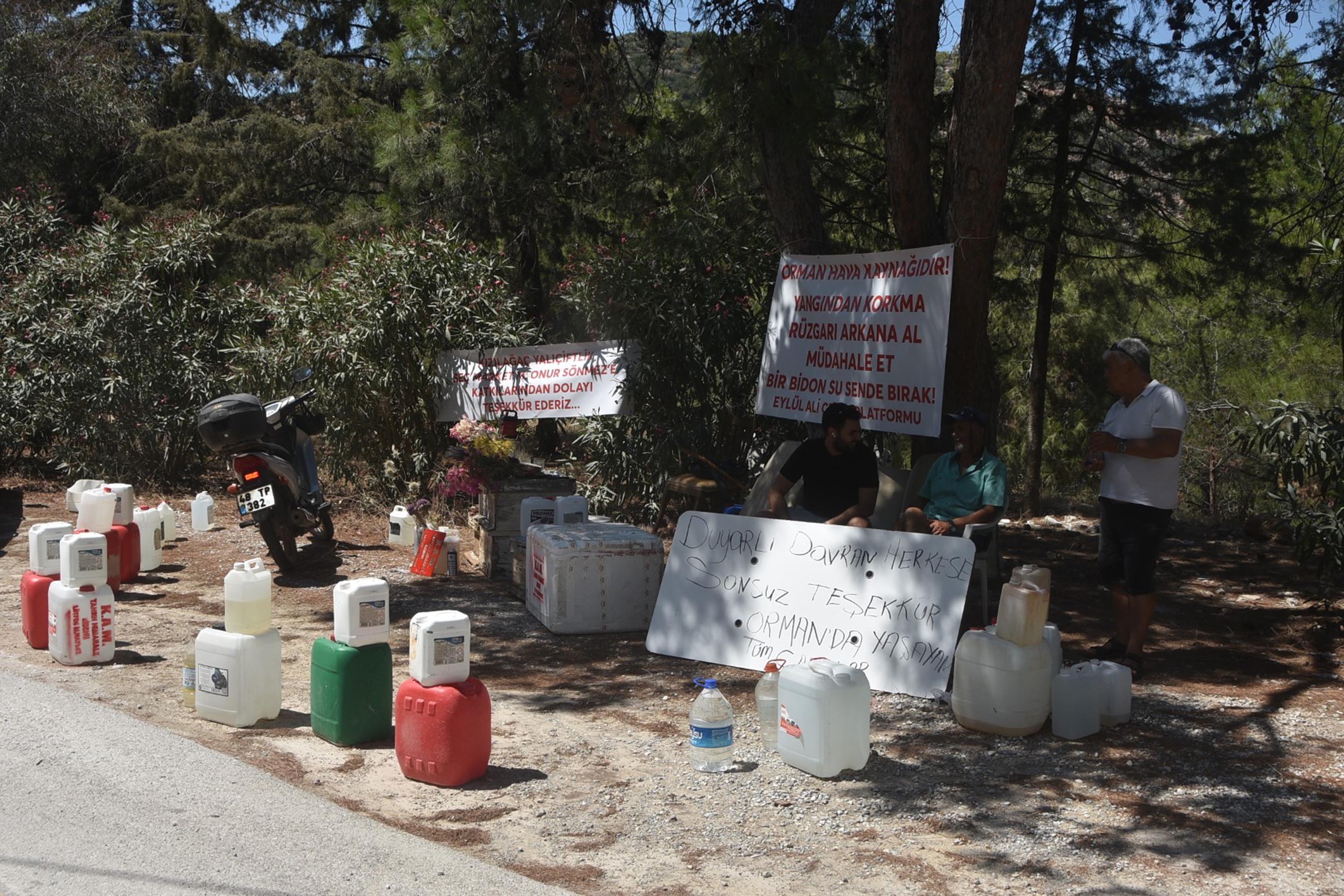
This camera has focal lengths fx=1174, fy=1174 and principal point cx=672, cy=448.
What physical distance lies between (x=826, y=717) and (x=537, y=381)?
613 cm

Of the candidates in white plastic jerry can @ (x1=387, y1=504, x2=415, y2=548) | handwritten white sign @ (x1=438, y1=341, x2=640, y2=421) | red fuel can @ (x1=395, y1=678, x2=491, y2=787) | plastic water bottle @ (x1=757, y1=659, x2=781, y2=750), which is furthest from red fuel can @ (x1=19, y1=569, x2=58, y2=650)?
handwritten white sign @ (x1=438, y1=341, x2=640, y2=421)

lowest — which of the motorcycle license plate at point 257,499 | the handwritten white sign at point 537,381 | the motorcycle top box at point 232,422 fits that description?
the motorcycle license plate at point 257,499

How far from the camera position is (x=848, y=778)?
4.71m

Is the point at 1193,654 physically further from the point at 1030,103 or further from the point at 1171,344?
the point at 1171,344

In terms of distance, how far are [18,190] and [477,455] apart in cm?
745

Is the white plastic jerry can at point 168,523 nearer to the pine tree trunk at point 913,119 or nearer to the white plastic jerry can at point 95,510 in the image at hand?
the white plastic jerry can at point 95,510

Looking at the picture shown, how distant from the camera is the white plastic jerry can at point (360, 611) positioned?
475 centimetres

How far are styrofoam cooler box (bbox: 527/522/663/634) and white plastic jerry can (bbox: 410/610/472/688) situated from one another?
7.63ft

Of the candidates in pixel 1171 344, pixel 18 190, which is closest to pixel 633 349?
pixel 18 190

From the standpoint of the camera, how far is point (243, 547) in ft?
30.8

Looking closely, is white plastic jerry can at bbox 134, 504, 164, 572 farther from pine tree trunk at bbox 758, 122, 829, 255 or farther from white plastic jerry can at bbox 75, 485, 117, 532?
pine tree trunk at bbox 758, 122, 829, 255

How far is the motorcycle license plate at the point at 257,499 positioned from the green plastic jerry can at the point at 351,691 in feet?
10.2

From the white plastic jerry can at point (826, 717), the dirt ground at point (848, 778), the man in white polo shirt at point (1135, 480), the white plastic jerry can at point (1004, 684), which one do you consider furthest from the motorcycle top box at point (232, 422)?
the man in white polo shirt at point (1135, 480)

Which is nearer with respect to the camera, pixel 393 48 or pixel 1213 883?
pixel 1213 883
